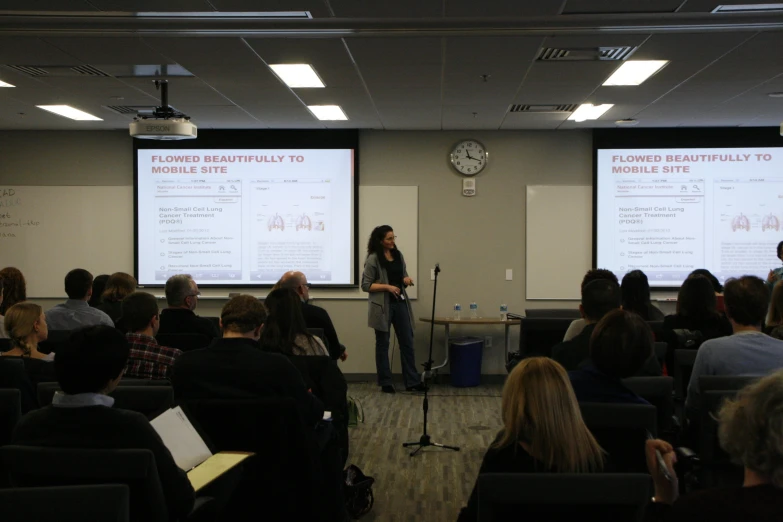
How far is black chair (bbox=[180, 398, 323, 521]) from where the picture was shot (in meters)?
2.57

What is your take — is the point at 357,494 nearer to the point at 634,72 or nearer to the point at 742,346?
the point at 742,346

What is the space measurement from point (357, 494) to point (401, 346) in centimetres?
377

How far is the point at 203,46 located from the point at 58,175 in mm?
4441

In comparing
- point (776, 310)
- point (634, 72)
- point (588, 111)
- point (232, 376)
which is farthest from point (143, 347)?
point (588, 111)

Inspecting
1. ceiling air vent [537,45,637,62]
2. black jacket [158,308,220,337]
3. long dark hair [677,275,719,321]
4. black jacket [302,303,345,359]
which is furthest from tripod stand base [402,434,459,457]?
ceiling air vent [537,45,637,62]

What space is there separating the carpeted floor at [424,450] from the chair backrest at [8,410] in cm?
184

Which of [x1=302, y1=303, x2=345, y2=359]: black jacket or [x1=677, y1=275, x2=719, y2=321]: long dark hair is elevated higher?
[x1=677, y1=275, x2=719, y2=321]: long dark hair

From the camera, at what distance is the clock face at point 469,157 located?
26.5 feet

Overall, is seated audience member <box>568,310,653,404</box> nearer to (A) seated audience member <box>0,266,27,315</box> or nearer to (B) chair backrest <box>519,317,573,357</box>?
(B) chair backrest <box>519,317,573,357</box>

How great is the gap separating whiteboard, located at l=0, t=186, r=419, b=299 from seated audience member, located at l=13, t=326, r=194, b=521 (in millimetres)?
6305

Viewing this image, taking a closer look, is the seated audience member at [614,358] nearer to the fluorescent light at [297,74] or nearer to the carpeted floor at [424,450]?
the carpeted floor at [424,450]

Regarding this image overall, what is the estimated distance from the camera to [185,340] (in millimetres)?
4203

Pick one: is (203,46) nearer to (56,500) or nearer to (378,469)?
(378,469)

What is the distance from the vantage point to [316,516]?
2787 millimetres
